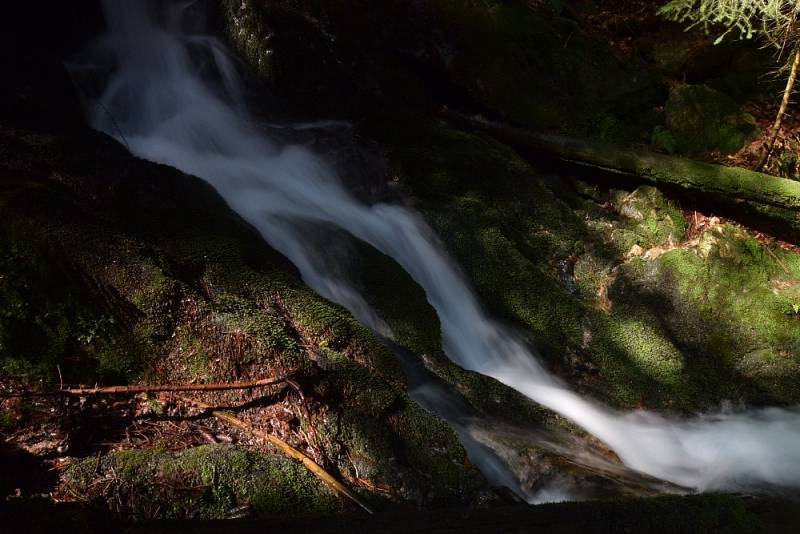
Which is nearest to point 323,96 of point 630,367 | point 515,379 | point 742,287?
point 515,379

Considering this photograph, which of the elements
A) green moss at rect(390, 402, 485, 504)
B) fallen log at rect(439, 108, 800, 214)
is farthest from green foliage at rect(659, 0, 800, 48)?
green moss at rect(390, 402, 485, 504)

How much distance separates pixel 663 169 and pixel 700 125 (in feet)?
5.29

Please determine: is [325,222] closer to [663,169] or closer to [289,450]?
[289,450]

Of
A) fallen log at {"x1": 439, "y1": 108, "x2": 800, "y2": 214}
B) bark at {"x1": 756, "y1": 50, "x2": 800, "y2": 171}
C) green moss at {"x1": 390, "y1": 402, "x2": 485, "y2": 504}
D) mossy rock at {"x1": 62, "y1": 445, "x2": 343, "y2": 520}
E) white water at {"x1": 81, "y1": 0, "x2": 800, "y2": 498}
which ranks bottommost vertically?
mossy rock at {"x1": 62, "y1": 445, "x2": 343, "y2": 520}

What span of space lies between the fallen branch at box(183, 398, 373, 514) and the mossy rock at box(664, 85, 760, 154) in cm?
760

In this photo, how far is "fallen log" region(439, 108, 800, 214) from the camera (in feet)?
25.0

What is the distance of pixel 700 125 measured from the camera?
8773mm

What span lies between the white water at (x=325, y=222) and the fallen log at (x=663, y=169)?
248cm

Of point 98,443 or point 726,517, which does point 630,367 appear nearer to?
point 726,517

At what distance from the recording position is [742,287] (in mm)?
7152

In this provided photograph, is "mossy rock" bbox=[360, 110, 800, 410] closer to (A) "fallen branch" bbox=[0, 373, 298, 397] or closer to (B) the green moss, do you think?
(B) the green moss

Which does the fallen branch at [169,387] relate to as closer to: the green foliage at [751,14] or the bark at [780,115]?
Answer: the green foliage at [751,14]

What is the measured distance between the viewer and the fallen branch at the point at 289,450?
3045 mm

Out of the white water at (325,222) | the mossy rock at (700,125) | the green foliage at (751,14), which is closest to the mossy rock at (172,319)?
the white water at (325,222)
